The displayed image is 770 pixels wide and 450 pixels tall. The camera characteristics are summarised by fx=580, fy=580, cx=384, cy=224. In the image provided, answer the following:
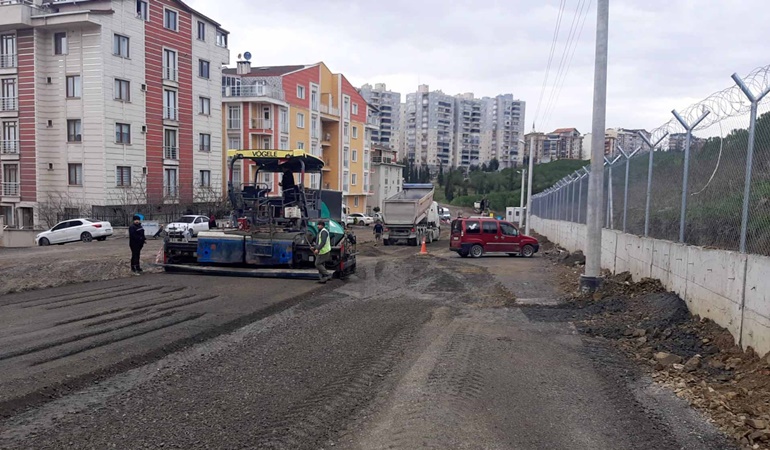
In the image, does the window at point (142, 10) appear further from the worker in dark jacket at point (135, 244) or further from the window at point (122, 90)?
the worker in dark jacket at point (135, 244)

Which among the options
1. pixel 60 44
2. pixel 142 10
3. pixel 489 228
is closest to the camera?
pixel 489 228

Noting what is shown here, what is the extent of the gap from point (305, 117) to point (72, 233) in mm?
30722

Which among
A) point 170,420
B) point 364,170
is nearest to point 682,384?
point 170,420

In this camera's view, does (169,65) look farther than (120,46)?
Yes

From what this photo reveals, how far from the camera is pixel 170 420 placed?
522cm

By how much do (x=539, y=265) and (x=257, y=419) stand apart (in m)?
17.6

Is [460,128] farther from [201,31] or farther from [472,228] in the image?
[472,228]

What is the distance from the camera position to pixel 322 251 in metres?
14.0

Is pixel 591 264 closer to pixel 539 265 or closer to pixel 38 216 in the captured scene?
pixel 539 265

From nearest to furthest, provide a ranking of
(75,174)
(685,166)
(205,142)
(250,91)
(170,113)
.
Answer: (685,166), (75,174), (170,113), (205,142), (250,91)

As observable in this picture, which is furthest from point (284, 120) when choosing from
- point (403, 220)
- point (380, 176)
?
point (380, 176)

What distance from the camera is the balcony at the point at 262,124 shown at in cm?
5275

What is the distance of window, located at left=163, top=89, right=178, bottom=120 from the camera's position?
42719 mm

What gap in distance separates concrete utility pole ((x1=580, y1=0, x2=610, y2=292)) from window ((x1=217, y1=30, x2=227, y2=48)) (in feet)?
133
